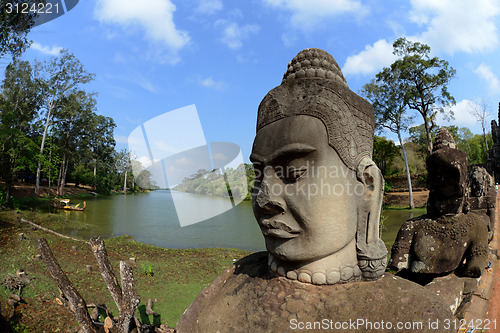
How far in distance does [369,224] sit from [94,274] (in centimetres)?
646

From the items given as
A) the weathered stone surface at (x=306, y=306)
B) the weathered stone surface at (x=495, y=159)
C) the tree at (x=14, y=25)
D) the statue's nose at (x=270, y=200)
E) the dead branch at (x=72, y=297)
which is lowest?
the dead branch at (x=72, y=297)

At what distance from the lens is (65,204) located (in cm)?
1723

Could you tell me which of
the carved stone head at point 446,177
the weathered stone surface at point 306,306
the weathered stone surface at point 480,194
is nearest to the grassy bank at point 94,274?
the weathered stone surface at point 306,306

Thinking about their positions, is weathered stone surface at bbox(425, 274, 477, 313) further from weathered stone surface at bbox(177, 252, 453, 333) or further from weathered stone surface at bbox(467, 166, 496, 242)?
weathered stone surface at bbox(467, 166, 496, 242)

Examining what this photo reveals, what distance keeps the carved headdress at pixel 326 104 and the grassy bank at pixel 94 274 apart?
13.9 feet

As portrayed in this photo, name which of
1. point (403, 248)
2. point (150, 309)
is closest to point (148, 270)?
point (150, 309)

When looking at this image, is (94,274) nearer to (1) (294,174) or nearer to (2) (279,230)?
(2) (279,230)

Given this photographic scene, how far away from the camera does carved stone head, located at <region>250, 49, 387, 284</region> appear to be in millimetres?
1792

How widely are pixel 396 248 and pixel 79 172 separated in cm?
3447

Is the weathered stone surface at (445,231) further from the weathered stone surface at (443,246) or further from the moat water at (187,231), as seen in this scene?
the moat water at (187,231)

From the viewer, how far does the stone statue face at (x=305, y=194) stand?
70.0 inches

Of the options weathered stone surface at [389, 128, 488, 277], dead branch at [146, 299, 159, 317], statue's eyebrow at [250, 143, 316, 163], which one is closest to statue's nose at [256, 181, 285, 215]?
statue's eyebrow at [250, 143, 316, 163]

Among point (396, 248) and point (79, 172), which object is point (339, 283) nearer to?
point (396, 248)

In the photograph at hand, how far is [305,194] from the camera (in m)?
1.79
